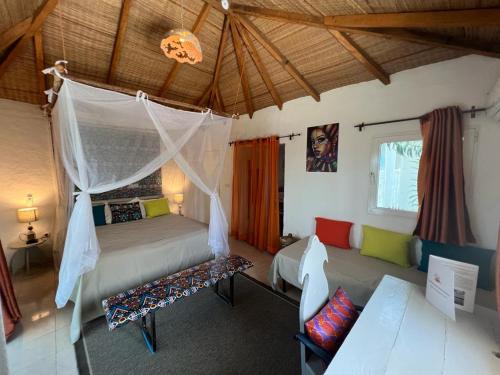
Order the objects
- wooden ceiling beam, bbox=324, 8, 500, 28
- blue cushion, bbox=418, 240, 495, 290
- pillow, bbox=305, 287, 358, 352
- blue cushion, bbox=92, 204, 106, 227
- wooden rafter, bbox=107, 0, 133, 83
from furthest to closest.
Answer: blue cushion, bbox=92, 204, 106, 227
wooden rafter, bbox=107, 0, 133, 83
blue cushion, bbox=418, 240, 495, 290
wooden ceiling beam, bbox=324, 8, 500, 28
pillow, bbox=305, 287, 358, 352

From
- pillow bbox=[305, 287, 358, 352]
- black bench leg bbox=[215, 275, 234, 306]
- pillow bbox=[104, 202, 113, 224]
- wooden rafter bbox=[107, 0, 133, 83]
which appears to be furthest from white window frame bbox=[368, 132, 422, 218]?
pillow bbox=[104, 202, 113, 224]

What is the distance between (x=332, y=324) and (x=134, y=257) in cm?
203

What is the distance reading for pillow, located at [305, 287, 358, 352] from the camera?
1162mm

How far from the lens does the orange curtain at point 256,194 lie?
3754 millimetres

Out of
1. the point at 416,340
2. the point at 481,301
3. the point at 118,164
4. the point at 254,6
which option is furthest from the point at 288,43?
the point at 481,301

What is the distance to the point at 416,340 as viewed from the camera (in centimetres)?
106

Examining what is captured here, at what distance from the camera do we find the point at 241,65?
10.8 feet

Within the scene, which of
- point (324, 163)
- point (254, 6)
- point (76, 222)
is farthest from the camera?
point (324, 163)

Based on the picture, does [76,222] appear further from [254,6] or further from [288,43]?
[288,43]

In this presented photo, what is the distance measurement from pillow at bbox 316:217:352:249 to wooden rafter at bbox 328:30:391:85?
1.84m

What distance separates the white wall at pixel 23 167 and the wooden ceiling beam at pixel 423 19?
4195 millimetres

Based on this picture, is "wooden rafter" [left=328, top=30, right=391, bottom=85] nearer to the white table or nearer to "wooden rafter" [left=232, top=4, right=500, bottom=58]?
"wooden rafter" [left=232, top=4, right=500, bottom=58]

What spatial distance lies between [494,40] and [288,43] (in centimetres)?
187

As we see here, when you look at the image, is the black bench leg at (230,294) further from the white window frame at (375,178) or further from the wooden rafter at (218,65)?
the wooden rafter at (218,65)
